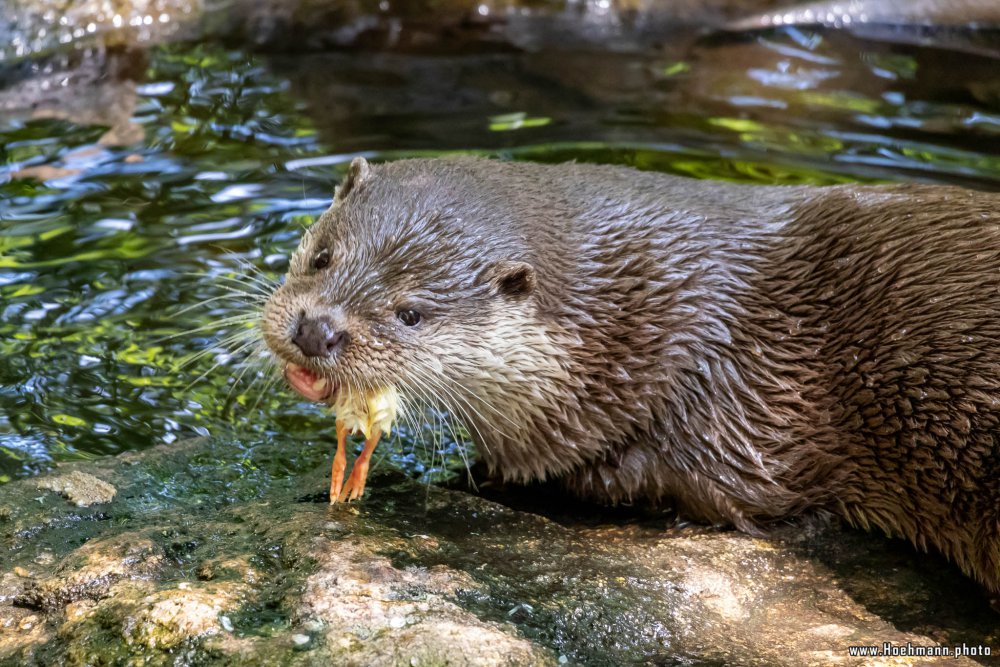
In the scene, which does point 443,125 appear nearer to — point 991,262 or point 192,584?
point 991,262

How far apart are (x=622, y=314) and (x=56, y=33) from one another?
404 cm

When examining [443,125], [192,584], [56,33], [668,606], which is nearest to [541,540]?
[668,606]

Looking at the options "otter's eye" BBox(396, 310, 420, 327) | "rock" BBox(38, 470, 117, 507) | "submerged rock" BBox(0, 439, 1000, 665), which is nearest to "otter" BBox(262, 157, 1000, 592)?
"otter's eye" BBox(396, 310, 420, 327)

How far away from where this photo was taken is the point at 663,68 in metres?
5.83

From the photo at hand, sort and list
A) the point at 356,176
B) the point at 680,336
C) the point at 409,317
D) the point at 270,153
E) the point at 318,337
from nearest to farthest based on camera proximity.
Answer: the point at 318,337 → the point at 409,317 → the point at 680,336 → the point at 356,176 → the point at 270,153

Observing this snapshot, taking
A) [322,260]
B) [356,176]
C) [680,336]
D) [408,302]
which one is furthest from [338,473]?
[680,336]

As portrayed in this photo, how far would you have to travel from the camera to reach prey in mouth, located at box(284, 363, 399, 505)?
2.75 metres

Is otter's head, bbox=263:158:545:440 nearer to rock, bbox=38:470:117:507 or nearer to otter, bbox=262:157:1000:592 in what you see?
otter, bbox=262:157:1000:592

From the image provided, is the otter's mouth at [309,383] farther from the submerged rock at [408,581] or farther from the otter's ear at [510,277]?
the otter's ear at [510,277]

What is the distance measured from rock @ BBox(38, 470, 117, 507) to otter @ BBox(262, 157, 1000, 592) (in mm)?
517

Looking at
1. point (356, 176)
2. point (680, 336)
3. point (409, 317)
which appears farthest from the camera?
point (356, 176)

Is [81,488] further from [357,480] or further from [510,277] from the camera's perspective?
[510,277]

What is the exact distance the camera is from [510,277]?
9.32 feet

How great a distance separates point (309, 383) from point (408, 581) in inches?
26.0
